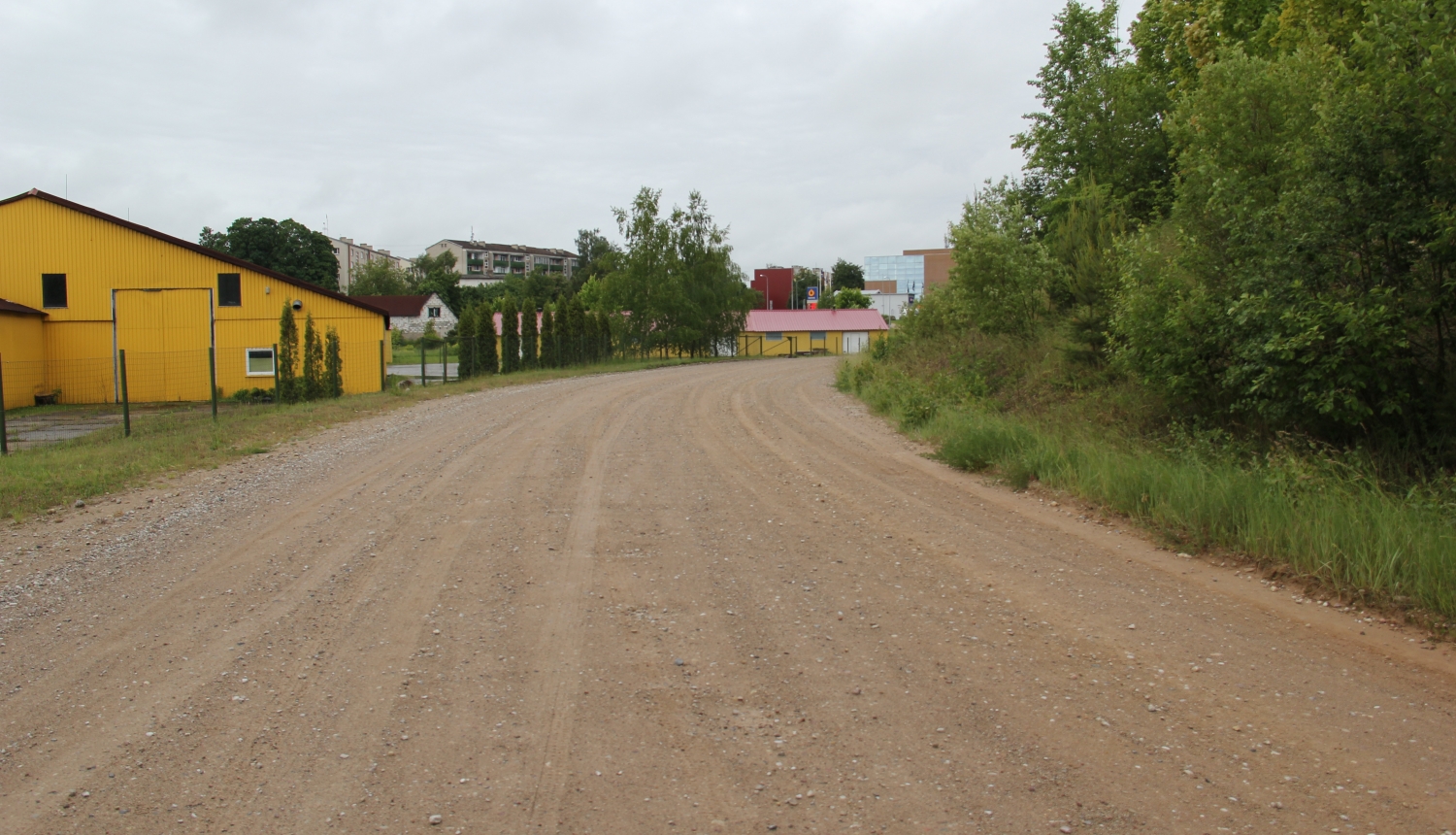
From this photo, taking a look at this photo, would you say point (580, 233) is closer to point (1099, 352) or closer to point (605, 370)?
point (605, 370)

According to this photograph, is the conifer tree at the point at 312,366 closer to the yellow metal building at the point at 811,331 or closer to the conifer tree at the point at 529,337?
the conifer tree at the point at 529,337

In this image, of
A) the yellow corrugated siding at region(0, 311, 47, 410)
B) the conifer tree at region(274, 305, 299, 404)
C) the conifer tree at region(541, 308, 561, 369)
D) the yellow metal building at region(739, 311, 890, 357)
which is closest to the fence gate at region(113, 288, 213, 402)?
the yellow corrugated siding at region(0, 311, 47, 410)

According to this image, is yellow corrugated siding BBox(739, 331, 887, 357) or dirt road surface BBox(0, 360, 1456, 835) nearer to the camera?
dirt road surface BBox(0, 360, 1456, 835)

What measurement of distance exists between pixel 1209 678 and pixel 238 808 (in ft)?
15.1

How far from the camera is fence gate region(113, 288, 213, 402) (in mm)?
32938

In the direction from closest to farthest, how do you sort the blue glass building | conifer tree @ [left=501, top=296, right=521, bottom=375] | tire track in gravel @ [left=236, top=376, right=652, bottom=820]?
tire track in gravel @ [left=236, top=376, right=652, bottom=820] < conifer tree @ [left=501, top=296, right=521, bottom=375] < the blue glass building

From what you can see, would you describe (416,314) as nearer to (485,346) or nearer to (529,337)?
(529,337)

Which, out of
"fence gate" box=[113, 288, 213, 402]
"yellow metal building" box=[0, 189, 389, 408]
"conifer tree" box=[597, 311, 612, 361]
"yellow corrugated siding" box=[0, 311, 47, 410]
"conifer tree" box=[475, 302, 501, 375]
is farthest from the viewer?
"conifer tree" box=[597, 311, 612, 361]

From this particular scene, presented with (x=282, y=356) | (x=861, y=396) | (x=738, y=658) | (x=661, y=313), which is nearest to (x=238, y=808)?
(x=738, y=658)

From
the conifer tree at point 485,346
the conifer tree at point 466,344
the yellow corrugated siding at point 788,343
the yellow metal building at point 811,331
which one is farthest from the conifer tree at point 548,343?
the yellow metal building at point 811,331

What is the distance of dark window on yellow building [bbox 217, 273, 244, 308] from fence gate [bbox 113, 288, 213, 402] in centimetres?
34

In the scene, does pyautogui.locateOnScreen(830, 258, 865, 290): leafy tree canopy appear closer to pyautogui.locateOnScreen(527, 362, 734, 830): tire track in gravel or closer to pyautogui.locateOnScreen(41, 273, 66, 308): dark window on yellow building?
pyautogui.locateOnScreen(41, 273, 66, 308): dark window on yellow building

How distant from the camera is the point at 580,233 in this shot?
139500 millimetres

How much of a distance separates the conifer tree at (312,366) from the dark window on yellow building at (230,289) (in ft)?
19.3
